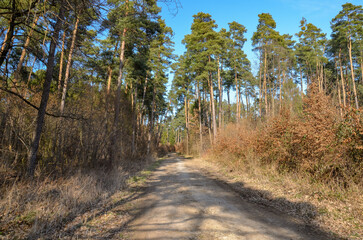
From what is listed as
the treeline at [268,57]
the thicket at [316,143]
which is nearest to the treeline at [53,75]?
the thicket at [316,143]

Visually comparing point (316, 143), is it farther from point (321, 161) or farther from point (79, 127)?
point (79, 127)

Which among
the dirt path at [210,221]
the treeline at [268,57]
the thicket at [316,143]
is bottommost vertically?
the dirt path at [210,221]

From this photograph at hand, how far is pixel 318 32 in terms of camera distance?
3097 cm

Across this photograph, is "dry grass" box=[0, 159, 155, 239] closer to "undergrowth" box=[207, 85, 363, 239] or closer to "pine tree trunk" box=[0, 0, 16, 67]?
"pine tree trunk" box=[0, 0, 16, 67]

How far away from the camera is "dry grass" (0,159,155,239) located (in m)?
3.82

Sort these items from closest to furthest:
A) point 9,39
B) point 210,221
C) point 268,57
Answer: point 9,39 → point 210,221 → point 268,57

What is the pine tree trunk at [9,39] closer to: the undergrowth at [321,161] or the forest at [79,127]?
the forest at [79,127]

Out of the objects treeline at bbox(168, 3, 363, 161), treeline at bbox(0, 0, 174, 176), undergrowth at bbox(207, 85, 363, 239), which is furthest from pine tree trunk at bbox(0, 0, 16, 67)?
treeline at bbox(168, 3, 363, 161)

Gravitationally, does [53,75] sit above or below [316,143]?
above

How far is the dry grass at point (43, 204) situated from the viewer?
382 centimetres

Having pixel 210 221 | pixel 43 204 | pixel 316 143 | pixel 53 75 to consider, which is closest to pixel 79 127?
pixel 53 75

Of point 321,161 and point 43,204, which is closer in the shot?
point 43,204

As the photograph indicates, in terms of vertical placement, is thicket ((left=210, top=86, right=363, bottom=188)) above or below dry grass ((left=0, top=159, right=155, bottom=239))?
above

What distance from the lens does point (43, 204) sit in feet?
15.8
